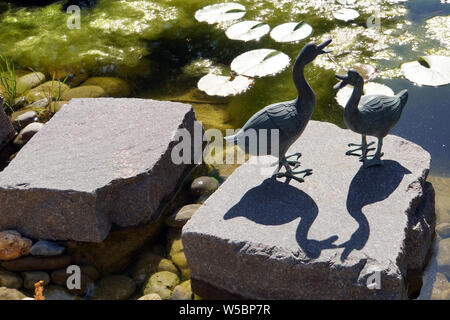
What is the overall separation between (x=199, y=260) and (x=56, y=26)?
4.14 meters

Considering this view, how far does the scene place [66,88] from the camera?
4672 millimetres

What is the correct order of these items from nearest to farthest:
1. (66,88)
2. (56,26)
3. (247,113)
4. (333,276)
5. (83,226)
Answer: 1. (333,276)
2. (83,226)
3. (247,113)
4. (66,88)
5. (56,26)

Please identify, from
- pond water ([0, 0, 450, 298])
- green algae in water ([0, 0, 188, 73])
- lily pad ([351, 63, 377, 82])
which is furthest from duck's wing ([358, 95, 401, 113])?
green algae in water ([0, 0, 188, 73])

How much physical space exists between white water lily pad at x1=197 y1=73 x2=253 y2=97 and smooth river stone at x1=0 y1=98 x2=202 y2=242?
0.91 metres

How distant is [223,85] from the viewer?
4.43 meters

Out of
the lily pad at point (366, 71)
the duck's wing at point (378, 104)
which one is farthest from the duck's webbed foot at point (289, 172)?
the lily pad at point (366, 71)

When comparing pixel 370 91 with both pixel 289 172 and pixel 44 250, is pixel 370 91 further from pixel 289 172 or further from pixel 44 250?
pixel 44 250

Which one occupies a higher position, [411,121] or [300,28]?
[300,28]

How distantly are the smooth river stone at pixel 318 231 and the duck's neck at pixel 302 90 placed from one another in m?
0.42

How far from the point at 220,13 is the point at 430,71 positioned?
233cm

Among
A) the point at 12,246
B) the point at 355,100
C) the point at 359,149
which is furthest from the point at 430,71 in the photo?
the point at 12,246

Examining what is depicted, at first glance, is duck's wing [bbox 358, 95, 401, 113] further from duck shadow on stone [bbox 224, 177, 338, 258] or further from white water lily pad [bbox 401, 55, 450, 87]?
white water lily pad [bbox 401, 55, 450, 87]

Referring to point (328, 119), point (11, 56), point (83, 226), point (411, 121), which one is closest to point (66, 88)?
point (11, 56)

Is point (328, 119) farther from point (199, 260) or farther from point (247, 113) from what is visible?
point (199, 260)
